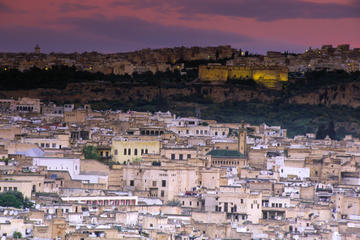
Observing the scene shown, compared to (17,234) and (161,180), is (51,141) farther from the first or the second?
(17,234)

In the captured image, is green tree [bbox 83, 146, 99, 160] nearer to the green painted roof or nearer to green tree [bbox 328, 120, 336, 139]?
the green painted roof

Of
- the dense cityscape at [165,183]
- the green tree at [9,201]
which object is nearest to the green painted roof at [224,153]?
the dense cityscape at [165,183]

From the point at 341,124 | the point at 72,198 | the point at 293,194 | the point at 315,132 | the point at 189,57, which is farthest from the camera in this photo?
the point at 189,57

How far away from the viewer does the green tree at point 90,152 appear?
49.7m

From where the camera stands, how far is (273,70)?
96.8 meters

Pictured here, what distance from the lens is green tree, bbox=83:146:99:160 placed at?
49.7 m

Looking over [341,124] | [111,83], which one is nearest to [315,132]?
[341,124]

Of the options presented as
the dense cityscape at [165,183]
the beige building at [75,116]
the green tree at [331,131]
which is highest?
the beige building at [75,116]

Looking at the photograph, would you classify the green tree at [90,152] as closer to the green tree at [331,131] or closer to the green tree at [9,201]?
the green tree at [9,201]

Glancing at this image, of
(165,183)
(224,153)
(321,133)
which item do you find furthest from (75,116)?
(165,183)

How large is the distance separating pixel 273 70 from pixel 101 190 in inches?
2103

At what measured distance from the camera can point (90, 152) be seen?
50.2 m

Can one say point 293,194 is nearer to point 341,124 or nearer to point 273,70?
point 341,124

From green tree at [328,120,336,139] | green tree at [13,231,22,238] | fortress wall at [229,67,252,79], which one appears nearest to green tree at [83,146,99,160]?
green tree at [13,231,22,238]
